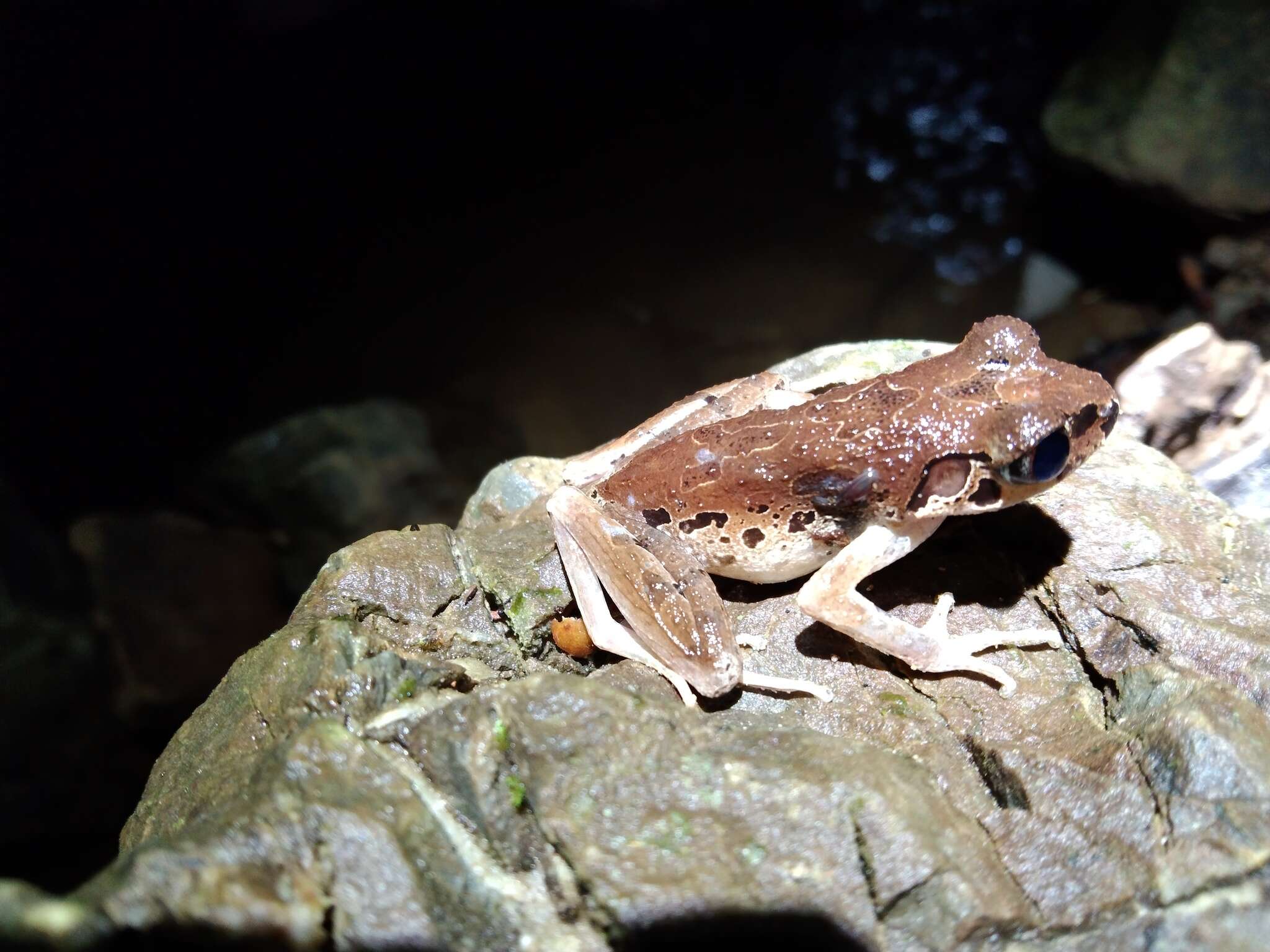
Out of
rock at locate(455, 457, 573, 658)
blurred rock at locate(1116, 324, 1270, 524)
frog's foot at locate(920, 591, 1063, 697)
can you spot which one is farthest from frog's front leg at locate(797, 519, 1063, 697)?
blurred rock at locate(1116, 324, 1270, 524)

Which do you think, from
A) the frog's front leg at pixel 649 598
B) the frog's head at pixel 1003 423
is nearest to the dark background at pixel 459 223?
the frog's front leg at pixel 649 598

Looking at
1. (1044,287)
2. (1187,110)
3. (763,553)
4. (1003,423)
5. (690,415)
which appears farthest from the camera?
(1044,287)

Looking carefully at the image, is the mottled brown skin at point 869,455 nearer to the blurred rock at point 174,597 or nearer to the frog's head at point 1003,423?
the frog's head at point 1003,423

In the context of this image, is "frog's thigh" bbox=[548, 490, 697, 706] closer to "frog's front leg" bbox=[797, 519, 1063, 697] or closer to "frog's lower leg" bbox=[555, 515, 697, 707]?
"frog's lower leg" bbox=[555, 515, 697, 707]

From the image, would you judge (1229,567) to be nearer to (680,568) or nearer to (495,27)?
(680,568)

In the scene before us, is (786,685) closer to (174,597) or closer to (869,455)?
(869,455)

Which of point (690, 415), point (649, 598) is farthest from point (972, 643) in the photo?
point (690, 415)

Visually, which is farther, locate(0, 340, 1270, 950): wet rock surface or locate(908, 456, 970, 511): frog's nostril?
locate(908, 456, 970, 511): frog's nostril

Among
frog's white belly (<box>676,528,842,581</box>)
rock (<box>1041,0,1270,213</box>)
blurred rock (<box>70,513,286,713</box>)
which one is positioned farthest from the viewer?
rock (<box>1041,0,1270,213</box>)
